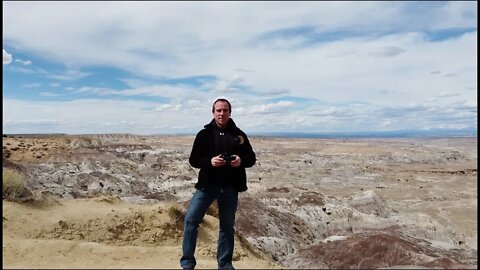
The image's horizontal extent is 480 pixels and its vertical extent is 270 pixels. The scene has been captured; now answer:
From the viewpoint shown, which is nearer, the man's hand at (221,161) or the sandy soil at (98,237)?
the man's hand at (221,161)

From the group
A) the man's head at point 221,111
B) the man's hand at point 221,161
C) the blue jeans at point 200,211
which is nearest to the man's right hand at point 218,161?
the man's hand at point 221,161

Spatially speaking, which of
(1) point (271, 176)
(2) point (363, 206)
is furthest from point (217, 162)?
(1) point (271, 176)

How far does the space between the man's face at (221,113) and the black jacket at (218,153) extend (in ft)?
0.34

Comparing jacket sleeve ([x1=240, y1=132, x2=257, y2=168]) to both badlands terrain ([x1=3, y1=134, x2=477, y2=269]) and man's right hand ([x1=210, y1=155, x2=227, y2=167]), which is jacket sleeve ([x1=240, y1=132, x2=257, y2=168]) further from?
badlands terrain ([x1=3, y1=134, x2=477, y2=269])

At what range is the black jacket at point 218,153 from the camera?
6.38 meters

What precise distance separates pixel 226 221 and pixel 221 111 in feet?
5.28

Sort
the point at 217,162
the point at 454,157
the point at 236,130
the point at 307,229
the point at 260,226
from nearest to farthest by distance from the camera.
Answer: the point at 217,162 → the point at 236,130 → the point at 260,226 → the point at 307,229 → the point at 454,157

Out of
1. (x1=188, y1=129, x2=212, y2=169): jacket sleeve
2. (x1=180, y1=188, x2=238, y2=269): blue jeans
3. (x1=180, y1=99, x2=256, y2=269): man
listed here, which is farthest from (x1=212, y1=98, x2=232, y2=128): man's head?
(x1=180, y1=188, x2=238, y2=269): blue jeans

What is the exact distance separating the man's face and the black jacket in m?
0.10

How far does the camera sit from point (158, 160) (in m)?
52.2

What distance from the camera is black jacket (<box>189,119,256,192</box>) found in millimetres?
6375

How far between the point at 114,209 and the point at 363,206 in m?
17.1

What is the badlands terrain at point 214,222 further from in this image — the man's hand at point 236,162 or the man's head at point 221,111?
the man's head at point 221,111

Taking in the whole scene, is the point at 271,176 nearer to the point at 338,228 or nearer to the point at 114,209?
the point at 338,228
